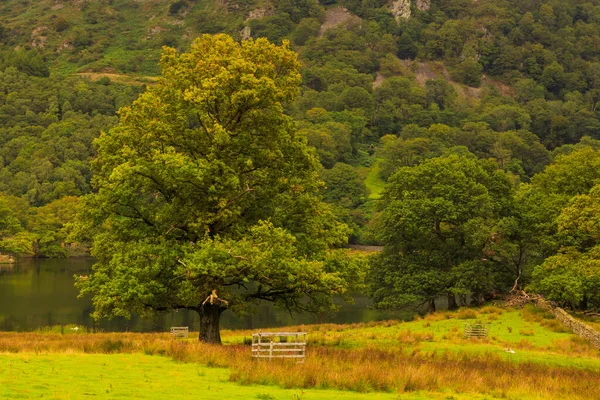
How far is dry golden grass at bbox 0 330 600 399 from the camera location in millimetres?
21578

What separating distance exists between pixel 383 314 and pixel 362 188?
100023mm

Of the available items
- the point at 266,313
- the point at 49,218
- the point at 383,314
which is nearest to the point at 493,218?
the point at 383,314

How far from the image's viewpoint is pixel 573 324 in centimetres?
4341

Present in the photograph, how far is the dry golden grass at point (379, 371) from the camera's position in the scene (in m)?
21.6

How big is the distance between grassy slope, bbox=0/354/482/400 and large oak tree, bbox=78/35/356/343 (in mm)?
5046

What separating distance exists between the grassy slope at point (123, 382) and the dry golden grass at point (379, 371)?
0.76 meters

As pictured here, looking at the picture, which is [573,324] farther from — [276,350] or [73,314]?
[73,314]

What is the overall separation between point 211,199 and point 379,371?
12422 mm

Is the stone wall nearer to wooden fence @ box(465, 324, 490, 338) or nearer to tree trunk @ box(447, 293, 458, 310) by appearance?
wooden fence @ box(465, 324, 490, 338)

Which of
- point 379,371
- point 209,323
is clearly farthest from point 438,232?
point 379,371

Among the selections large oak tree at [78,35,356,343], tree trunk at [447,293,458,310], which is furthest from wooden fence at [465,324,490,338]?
tree trunk at [447,293,458,310]

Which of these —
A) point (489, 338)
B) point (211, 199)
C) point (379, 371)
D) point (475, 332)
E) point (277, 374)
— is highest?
point (211, 199)

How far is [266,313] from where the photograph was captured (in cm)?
7338

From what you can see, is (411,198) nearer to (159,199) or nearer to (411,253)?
(411,253)
